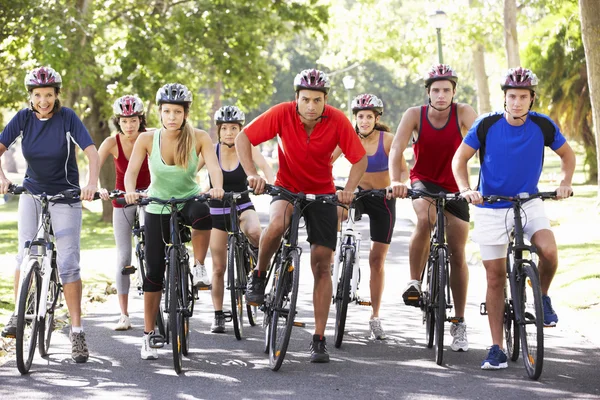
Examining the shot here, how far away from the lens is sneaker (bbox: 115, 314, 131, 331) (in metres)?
9.58

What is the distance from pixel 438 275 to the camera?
7762 millimetres

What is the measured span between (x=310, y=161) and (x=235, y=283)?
63.8 inches

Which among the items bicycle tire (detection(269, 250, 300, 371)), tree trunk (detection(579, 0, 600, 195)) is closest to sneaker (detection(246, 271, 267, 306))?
bicycle tire (detection(269, 250, 300, 371))

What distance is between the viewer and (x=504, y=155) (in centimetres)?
739

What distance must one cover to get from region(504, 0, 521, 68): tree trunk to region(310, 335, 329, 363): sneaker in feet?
62.0

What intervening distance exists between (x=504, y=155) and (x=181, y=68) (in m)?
17.4

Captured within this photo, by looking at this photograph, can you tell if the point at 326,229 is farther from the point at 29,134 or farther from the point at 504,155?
the point at 29,134

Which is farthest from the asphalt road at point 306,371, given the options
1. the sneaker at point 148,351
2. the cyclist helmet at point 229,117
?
the cyclist helmet at point 229,117

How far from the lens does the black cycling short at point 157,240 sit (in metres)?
7.82

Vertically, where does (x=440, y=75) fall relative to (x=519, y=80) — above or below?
above

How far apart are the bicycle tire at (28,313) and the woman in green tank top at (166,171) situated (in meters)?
0.82

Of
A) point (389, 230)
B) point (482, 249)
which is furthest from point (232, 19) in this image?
point (482, 249)

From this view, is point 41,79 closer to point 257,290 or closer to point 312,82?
point 312,82

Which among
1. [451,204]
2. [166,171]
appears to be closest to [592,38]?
[451,204]
